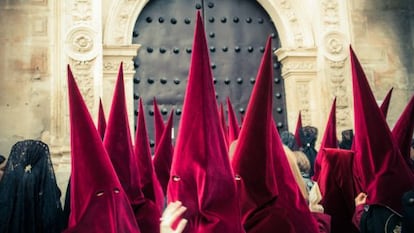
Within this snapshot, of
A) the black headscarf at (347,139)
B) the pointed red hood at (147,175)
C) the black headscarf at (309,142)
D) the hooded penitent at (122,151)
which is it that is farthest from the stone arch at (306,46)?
the hooded penitent at (122,151)

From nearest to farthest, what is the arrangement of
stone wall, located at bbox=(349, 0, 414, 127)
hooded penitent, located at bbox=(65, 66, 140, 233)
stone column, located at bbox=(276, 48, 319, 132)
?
1. hooded penitent, located at bbox=(65, 66, 140, 233)
2. stone column, located at bbox=(276, 48, 319, 132)
3. stone wall, located at bbox=(349, 0, 414, 127)

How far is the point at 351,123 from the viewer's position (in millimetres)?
7414

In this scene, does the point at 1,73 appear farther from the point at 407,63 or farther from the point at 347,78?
the point at 407,63

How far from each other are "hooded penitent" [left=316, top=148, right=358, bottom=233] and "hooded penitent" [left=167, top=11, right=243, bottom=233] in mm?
1628

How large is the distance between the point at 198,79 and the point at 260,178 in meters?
0.54

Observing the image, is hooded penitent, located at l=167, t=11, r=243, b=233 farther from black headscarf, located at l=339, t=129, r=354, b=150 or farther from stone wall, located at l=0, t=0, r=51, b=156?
stone wall, located at l=0, t=0, r=51, b=156

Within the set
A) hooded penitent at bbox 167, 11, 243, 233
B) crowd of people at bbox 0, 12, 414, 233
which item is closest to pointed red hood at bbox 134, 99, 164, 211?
crowd of people at bbox 0, 12, 414, 233

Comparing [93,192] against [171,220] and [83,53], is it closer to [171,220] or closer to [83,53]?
[171,220]

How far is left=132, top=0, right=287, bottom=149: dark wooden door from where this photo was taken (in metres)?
7.48

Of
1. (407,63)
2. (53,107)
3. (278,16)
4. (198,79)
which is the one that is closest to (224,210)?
(198,79)

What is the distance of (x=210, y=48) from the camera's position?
25.5 ft

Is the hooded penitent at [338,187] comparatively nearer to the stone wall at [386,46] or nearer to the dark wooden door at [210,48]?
the dark wooden door at [210,48]

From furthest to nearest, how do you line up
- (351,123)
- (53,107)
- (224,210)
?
(351,123) < (53,107) < (224,210)

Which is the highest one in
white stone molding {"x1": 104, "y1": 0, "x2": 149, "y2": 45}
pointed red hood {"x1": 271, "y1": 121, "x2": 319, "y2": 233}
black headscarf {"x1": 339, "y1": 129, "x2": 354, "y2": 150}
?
white stone molding {"x1": 104, "y1": 0, "x2": 149, "y2": 45}
